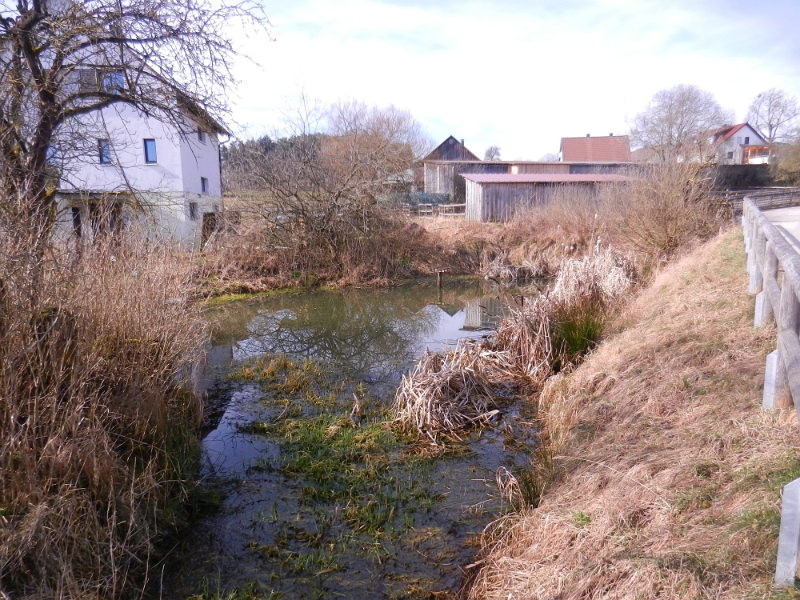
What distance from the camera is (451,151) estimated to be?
4631 cm

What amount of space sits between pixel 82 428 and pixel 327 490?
2.20 m

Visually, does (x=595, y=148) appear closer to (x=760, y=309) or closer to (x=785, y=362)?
(x=760, y=309)

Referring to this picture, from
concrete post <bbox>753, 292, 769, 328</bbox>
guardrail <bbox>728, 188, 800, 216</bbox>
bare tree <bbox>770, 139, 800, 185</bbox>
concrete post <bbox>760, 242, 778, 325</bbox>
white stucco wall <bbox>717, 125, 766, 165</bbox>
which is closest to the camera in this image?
concrete post <bbox>760, 242, 778, 325</bbox>

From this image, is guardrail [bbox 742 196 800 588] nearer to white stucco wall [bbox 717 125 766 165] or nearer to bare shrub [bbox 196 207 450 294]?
bare shrub [bbox 196 207 450 294]

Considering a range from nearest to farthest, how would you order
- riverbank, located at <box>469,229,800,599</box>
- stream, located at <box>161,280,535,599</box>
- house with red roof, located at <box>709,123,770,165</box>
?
riverbank, located at <box>469,229,800,599</box>, stream, located at <box>161,280,535,599</box>, house with red roof, located at <box>709,123,770,165</box>

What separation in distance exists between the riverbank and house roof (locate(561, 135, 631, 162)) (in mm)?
46459

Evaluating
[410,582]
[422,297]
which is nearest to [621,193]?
[422,297]

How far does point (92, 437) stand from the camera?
12.7 ft

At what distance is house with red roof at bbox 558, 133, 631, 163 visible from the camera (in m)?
49.3

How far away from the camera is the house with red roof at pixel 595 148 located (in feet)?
162

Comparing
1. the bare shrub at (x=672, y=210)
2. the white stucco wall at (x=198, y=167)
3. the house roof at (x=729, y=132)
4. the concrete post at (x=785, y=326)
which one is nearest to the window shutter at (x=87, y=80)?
the concrete post at (x=785, y=326)

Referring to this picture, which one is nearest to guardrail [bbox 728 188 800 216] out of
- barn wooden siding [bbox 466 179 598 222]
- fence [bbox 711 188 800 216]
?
fence [bbox 711 188 800 216]

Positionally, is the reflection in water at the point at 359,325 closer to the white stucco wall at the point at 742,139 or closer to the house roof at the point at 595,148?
the house roof at the point at 595,148

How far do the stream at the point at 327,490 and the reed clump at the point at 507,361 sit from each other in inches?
12.5
